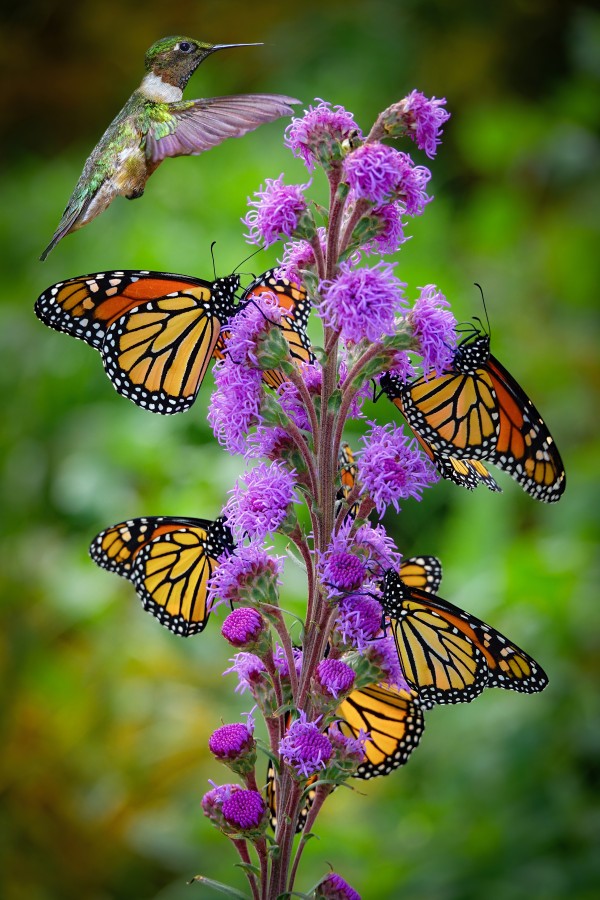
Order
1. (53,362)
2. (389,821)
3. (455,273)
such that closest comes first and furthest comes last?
(389,821)
(53,362)
(455,273)

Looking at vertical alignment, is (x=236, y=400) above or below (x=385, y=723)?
above

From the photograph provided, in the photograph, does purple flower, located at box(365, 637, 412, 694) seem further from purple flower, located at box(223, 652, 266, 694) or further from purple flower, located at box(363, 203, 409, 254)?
purple flower, located at box(363, 203, 409, 254)

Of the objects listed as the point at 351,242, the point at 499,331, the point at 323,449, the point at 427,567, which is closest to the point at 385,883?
the point at 427,567

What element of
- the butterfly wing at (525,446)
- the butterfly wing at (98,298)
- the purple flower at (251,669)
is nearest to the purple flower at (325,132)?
the butterfly wing at (98,298)

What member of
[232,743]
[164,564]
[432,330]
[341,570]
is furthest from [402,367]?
[164,564]

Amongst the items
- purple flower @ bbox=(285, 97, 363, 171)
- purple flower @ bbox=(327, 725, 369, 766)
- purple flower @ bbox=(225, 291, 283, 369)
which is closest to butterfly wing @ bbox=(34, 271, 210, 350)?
purple flower @ bbox=(225, 291, 283, 369)

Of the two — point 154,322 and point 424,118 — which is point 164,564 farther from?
point 424,118

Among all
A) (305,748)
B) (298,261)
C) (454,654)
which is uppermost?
(298,261)

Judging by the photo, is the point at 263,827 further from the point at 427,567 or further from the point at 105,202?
the point at 105,202
